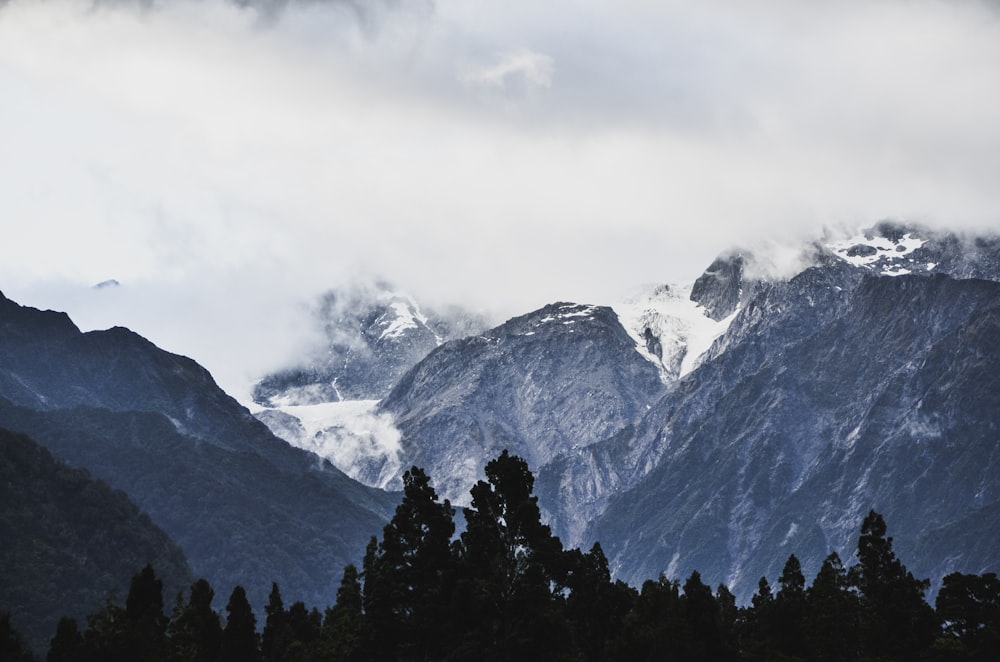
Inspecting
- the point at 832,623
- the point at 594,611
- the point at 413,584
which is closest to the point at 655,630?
the point at 594,611

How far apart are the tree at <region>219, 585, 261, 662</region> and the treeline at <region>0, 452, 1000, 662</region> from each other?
0.18 m

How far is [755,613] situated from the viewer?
19088 centimetres

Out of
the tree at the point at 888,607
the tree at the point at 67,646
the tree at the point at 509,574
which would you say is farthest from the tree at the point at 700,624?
the tree at the point at 67,646

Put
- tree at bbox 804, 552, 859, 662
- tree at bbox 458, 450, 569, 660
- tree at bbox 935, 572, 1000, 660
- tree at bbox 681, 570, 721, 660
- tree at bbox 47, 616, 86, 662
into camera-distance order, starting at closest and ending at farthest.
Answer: tree at bbox 458, 450, 569, 660 < tree at bbox 935, 572, 1000, 660 < tree at bbox 47, 616, 86, 662 < tree at bbox 681, 570, 721, 660 < tree at bbox 804, 552, 859, 662

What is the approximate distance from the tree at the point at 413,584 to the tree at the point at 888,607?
40.3 m

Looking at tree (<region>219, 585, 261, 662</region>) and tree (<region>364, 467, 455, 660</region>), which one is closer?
tree (<region>364, 467, 455, 660</region>)

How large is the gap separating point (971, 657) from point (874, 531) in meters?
28.2

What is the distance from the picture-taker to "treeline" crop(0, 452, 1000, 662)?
131 metres

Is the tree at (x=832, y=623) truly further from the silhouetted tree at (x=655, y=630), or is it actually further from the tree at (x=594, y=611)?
the tree at (x=594, y=611)

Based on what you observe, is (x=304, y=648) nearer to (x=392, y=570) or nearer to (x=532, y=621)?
(x=392, y=570)

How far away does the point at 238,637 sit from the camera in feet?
565

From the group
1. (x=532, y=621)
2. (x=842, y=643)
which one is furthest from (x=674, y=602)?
(x=532, y=621)

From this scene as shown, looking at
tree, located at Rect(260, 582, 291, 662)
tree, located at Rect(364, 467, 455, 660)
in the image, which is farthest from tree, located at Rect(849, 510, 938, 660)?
tree, located at Rect(260, 582, 291, 662)

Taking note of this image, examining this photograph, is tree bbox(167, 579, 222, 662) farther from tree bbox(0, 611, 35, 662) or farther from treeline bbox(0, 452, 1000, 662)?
tree bbox(0, 611, 35, 662)
